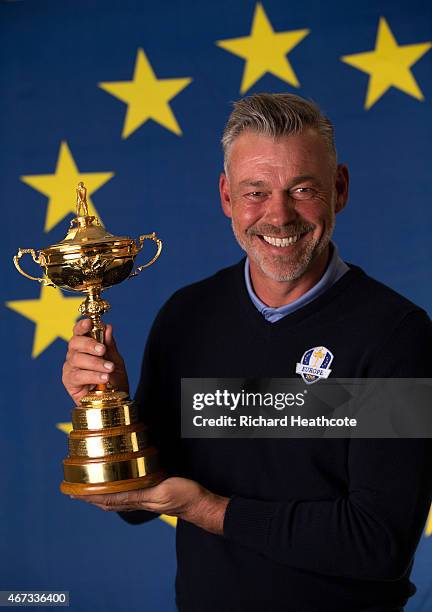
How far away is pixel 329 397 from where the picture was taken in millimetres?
1511

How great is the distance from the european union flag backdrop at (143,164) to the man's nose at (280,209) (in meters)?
1.49

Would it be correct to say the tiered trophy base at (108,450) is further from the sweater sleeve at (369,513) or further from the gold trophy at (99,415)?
the sweater sleeve at (369,513)

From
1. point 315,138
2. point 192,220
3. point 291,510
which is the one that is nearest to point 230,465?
point 291,510

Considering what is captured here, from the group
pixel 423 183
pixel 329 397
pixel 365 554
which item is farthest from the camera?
pixel 423 183

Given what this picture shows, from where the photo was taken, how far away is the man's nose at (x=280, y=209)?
60.2 inches

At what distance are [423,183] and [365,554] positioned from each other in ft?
6.11

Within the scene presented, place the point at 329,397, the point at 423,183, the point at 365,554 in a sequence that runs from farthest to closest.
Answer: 1. the point at 423,183
2. the point at 329,397
3. the point at 365,554

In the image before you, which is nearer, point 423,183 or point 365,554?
point 365,554

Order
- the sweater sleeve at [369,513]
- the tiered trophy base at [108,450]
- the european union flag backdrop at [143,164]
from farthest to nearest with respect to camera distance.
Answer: the european union flag backdrop at [143,164] < the tiered trophy base at [108,450] < the sweater sleeve at [369,513]

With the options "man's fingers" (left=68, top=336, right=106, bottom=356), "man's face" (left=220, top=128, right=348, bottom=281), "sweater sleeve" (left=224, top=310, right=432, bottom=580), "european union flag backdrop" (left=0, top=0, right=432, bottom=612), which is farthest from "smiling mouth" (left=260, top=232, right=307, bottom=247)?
"european union flag backdrop" (left=0, top=0, right=432, bottom=612)

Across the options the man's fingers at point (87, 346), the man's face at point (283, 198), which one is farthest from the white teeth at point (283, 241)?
the man's fingers at point (87, 346)

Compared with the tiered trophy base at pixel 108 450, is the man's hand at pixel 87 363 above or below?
above

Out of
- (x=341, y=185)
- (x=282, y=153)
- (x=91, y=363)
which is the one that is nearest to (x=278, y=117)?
(x=282, y=153)

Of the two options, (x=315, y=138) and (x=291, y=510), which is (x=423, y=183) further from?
(x=291, y=510)
